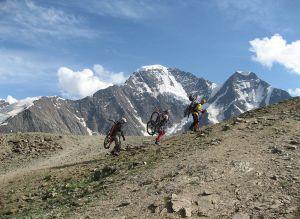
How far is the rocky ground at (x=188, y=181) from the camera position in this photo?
18.2m

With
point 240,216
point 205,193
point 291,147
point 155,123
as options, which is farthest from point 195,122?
point 240,216

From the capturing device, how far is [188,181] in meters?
20.6

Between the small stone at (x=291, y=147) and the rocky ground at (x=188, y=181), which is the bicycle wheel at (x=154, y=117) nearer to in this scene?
the rocky ground at (x=188, y=181)

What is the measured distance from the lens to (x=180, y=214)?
58.6 ft

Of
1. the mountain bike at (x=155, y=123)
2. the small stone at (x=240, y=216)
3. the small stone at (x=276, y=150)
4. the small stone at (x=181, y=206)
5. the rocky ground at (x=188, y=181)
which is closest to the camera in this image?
the small stone at (x=240, y=216)

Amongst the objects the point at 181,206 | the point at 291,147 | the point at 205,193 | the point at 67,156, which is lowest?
the point at 181,206

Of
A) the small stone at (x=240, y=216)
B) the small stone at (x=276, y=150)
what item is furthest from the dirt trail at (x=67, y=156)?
the small stone at (x=240, y=216)

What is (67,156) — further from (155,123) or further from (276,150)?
(276,150)

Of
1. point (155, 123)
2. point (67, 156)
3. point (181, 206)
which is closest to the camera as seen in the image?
point (181, 206)

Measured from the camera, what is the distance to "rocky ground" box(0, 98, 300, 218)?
18.2 meters

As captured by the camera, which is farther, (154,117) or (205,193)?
(154,117)

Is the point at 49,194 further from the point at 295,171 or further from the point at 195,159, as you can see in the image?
the point at 295,171

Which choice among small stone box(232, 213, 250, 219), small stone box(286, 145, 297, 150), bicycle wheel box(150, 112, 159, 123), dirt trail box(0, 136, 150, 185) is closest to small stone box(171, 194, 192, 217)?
small stone box(232, 213, 250, 219)

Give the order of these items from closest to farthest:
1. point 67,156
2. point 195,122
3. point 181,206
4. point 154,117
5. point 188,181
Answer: point 181,206 < point 188,181 < point 195,122 < point 154,117 < point 67,156
